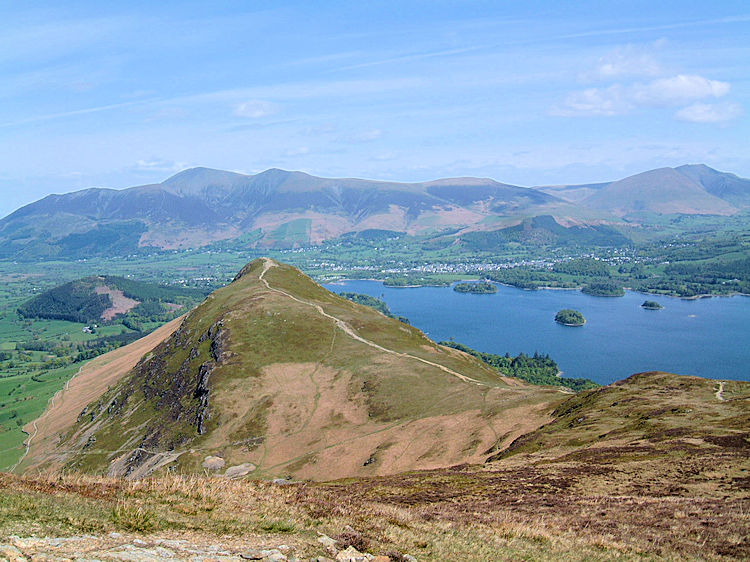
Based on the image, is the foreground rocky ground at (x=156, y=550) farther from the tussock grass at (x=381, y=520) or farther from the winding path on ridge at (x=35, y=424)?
the winding path on ridge at (x=35, y=424)

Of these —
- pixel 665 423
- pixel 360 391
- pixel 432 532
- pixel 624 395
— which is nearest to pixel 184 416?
pixel 360 391

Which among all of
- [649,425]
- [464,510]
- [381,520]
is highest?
[381,520]

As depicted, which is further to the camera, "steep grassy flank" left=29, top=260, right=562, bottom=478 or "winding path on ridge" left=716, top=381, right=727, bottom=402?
"steep grassy flank" left=29, top=260, right=562, bottom=478

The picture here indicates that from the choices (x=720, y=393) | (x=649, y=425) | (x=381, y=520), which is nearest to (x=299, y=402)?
(x=649, y=425)

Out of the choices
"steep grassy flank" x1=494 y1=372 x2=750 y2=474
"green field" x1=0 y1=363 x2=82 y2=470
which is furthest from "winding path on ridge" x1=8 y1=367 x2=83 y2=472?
"steep grassy flank" x1=494 y1=372 x2=750 y2=474

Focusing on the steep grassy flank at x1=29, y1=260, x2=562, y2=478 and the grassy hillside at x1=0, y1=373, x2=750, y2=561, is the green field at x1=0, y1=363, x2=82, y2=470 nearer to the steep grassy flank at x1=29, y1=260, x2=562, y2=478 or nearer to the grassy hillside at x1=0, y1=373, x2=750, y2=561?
the steep grassy flank at x1=29, y1=260, x2=562, y2=478

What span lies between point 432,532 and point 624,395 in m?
53.7

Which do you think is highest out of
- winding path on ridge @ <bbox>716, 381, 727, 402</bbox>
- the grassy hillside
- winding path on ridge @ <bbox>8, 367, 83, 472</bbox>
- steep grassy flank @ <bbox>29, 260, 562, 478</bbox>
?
the grassy hillside

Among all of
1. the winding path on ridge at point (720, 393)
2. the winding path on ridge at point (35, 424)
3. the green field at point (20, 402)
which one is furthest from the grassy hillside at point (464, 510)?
the green field at point (20, 402)

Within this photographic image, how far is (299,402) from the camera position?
3760 inches

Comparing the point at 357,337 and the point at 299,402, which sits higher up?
the point at 357,337

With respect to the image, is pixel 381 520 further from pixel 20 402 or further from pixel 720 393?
pixel 20 402

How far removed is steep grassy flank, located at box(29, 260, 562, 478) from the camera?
237 ft

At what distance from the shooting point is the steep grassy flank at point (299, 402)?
72.1 meters
